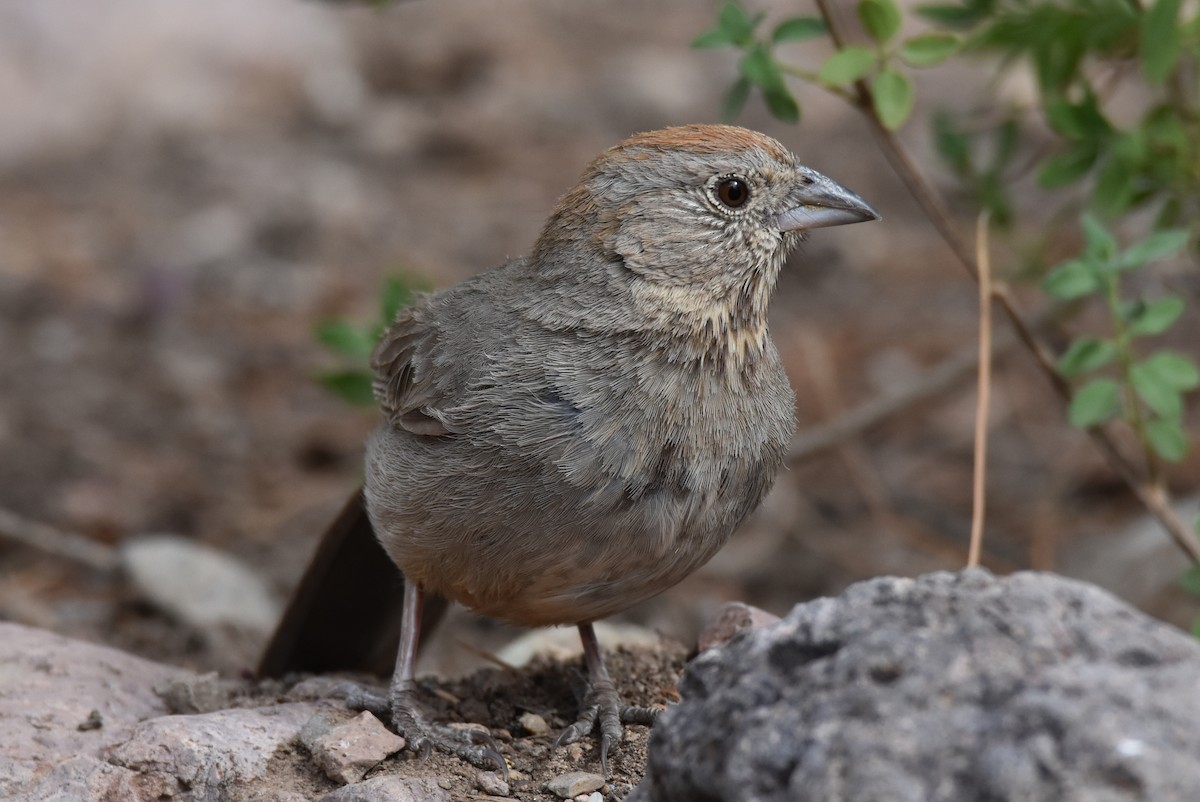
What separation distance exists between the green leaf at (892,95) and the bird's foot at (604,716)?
1841mm

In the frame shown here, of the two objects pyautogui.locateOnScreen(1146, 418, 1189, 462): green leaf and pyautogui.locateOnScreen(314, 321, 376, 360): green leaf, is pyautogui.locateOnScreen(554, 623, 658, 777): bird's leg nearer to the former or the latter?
pyautogui.locateOnScreen(314, 321, 376, 360): green leaf

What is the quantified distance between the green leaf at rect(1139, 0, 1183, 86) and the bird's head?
966 mm

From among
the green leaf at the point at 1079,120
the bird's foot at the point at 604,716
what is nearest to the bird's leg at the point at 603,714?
the bird's foot at the point at 604,716

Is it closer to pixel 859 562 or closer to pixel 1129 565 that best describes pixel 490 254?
pixel 859 562

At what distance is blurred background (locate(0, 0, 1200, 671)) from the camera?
6.34 m

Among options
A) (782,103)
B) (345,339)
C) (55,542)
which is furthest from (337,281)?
(782,103)

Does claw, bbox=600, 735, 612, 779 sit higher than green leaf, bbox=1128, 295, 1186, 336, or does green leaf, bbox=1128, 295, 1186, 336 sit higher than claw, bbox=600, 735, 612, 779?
green leaf, bbox=1128, 295, 1186, 336

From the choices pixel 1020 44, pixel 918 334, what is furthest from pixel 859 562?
pixel 1020 44

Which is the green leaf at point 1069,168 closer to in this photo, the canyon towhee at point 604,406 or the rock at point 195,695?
the canyon towhee at point 604,406

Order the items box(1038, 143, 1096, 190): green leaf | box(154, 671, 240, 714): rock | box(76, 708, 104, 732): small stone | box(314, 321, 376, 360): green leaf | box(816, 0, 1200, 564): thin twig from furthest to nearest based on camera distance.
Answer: box(314, 321, 376, 360): green leaf
box(1038, 143, 1096, 190): green leaf
box(816, 0, 1200, 564): thin twig
box(154, 671, 240, 714): rock
box(76, 708, 104, 732): small stone

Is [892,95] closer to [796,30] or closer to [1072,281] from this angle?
[796,30]

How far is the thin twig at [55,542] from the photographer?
5793mm

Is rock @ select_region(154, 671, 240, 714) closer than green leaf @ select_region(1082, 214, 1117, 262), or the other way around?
rock @ select_region(154, 671, 240, 714)

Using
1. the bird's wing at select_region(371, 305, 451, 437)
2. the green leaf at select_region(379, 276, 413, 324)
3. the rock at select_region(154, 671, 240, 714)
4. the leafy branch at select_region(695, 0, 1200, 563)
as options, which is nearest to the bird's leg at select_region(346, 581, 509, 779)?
the rock at select_region(154, 671, 240, 714)
